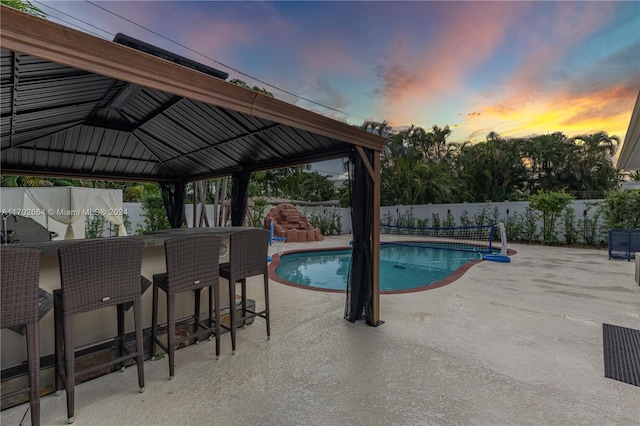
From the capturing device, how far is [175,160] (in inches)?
235

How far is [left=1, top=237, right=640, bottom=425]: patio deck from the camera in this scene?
79.3 inches

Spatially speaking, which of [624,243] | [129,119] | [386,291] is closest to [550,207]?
[624,243]

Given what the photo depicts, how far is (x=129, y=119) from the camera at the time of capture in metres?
4.34

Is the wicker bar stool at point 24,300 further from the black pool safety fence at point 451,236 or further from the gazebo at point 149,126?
the black pool safety fence at point 451,236

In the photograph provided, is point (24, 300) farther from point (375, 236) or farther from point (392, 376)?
point (375, 236)

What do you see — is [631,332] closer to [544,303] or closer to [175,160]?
[544,303]

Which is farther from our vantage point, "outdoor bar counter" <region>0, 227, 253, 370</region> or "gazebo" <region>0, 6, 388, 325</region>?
"outdoor bar counter" <region>0, 227, 253, 370</region>

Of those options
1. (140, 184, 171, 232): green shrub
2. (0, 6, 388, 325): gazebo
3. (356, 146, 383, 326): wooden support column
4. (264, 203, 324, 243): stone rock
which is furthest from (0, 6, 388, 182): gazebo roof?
(264, 203, 324, 243): stone rock

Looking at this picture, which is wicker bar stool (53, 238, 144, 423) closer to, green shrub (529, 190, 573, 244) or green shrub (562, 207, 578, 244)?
green shrub (529, 190, 573, 244)

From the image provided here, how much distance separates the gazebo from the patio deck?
799mm

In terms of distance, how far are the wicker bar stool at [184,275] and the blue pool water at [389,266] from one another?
13.7 ft

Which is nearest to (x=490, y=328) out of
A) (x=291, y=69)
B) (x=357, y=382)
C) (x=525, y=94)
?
(x=357, y=382)

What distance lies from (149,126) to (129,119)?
27cm

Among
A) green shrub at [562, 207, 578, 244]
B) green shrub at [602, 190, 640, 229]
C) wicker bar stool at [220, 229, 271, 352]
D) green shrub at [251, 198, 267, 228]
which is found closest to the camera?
wicker bar stool at [220, 229, 271, 352]
